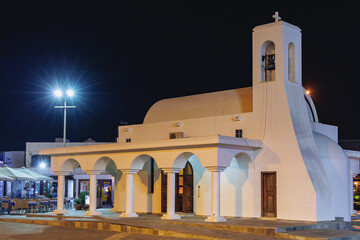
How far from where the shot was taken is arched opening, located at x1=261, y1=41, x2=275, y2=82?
21.7 metres

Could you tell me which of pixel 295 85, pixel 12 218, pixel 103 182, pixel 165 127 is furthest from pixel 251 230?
pixel 103 182

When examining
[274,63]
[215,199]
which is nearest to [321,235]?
[215,199]

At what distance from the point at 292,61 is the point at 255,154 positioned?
161 inches

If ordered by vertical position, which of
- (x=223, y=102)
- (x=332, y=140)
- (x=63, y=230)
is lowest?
(x=63, y=230)

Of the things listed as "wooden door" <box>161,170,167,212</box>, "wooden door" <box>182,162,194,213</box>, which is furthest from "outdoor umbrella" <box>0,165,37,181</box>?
"wooden door" <box>182,162,194,213</box>

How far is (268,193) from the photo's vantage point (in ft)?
68.1

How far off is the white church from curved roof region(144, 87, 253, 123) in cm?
5

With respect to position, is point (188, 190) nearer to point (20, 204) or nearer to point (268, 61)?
point (268, 61)

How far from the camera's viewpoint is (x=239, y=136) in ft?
71.8

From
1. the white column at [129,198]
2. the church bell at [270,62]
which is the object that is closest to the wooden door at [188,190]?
the white column at [129,198]

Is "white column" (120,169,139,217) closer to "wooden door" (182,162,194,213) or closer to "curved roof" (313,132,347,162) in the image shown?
"wooden door" (182,162,194,213)

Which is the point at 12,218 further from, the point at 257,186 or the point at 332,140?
the point at 332,140

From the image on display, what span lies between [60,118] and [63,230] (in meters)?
47.6

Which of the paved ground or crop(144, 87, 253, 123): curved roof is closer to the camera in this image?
the paved ground
